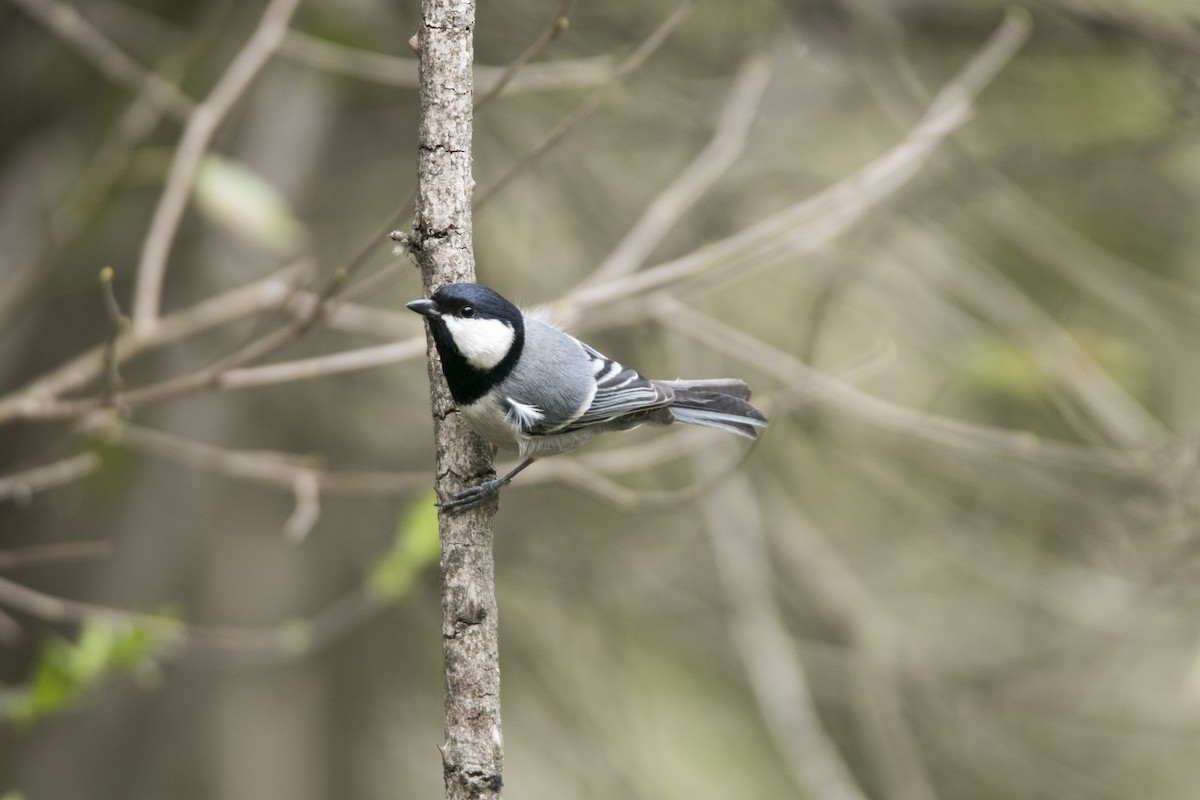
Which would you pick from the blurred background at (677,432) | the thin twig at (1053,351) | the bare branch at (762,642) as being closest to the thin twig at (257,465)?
the blurred background at (677,432)

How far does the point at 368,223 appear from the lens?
229 inches

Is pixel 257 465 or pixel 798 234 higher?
pixel 798 234

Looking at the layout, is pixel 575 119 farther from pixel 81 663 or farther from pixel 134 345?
pixel 81 663

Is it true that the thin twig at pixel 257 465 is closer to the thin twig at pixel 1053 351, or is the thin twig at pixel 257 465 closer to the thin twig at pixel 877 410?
the thin twig at pixel 877 410

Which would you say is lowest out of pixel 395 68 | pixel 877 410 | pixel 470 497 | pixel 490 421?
pixel 470 497

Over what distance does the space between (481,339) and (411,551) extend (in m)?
0.76

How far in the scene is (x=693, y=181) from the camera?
380 centimetres

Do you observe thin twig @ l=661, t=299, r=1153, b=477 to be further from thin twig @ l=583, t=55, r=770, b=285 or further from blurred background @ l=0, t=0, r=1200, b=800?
thin twig @ l=583, t=55, r=770, b=285

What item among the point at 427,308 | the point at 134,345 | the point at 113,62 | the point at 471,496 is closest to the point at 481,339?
the point at 427,308

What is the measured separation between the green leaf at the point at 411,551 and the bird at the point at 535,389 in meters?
0.35

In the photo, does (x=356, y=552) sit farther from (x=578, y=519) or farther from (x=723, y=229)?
(x=723, y=229)

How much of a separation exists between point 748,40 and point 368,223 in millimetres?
2220

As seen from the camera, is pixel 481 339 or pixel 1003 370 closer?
pixel 481 339

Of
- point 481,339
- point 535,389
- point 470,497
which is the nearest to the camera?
point 470,497
